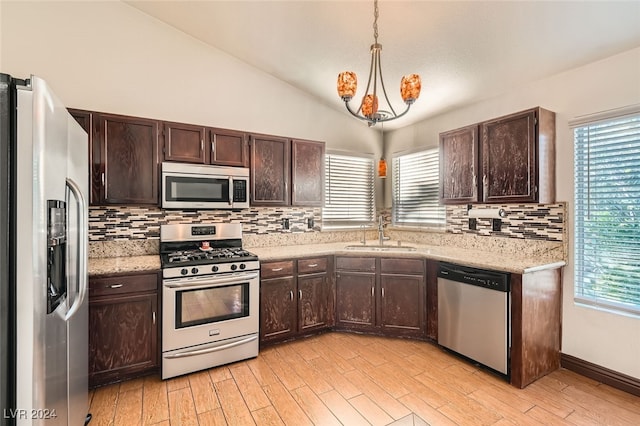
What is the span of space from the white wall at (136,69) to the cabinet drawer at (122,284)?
5.31 feet

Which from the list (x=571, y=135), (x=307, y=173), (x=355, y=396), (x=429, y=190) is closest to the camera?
(x=355, y=396)

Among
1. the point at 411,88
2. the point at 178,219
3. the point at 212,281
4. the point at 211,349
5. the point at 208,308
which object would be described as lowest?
the point at 211,349

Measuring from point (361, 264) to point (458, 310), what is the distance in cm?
105

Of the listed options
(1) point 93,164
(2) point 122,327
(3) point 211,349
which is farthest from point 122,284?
(1) point 93,164

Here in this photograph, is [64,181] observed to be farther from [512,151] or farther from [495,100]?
[495,100]

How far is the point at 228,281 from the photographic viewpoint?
273 centimetres

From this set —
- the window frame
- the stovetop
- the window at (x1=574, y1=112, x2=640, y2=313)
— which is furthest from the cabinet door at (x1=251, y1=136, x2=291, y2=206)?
the window at (x1=574, y1=112, x2=640, y2=313)

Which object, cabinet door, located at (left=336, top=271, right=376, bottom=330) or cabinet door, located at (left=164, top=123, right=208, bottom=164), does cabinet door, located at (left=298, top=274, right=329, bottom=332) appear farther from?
cabinet door, located at (left=164, top=123, right=208, bottom=164)

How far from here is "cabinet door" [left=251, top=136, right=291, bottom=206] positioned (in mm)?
3289

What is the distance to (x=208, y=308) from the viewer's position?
2658mm

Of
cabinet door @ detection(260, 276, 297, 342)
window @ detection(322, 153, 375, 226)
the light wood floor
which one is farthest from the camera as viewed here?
window @ detection(322, 153, 375, 226)

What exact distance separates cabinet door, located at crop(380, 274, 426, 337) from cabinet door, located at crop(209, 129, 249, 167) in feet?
6.55

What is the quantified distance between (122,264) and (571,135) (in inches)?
158

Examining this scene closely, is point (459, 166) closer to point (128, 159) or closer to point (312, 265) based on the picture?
point (312, 265)
